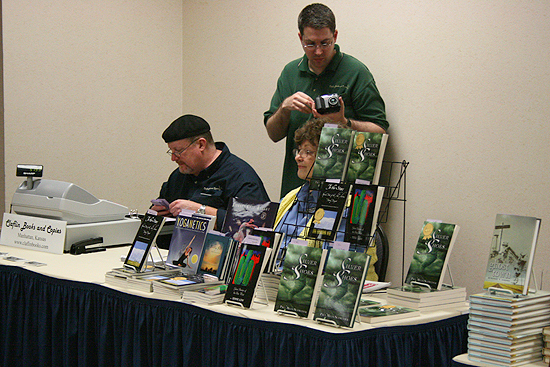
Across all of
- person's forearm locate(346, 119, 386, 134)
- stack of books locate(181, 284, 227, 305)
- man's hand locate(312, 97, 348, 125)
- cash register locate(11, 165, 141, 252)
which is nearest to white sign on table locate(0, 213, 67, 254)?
cash register locate(11, 165, 141, 252)

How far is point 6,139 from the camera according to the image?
4148mm

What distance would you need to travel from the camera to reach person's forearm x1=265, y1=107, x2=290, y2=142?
3.42m

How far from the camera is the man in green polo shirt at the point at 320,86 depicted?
318cm

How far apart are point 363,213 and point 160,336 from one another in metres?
0.86

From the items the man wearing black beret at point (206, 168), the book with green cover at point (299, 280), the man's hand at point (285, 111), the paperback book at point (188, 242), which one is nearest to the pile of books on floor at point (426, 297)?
the book with green cover at point (299, 280)

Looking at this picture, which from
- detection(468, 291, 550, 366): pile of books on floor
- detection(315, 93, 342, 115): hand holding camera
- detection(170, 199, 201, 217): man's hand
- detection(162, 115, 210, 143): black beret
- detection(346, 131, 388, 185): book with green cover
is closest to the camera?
detection(468, 291, 550, 366): pile of books on floor

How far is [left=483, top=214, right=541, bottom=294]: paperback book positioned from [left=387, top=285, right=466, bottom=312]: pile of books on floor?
0.89 feet

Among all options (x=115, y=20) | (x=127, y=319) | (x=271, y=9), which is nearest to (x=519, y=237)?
(x=127, y=319)

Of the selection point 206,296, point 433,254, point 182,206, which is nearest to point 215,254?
point 206,296

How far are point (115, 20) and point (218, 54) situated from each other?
0.87 metres

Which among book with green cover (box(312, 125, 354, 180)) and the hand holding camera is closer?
book with green cover (box(312, 125, 354, 180))

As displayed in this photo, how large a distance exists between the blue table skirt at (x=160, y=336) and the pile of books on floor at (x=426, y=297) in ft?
0.24

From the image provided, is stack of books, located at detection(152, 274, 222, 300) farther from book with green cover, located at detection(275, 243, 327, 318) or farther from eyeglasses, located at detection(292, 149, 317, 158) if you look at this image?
eyeglasses, located at detection(292, 149, 317, 158)

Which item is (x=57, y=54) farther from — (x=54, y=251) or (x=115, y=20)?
(x=54, y=251)
